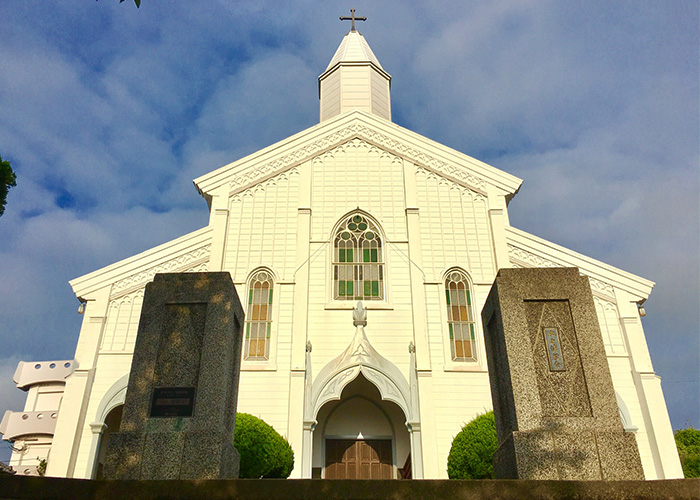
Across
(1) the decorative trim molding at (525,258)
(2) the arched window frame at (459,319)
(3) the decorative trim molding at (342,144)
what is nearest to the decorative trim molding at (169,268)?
(3) the decorative trim molding at (342,144)

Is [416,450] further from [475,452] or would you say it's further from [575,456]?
[575,456]

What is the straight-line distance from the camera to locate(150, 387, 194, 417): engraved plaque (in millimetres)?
6816

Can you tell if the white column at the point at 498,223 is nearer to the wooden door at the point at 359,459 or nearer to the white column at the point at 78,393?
the wooden door at the point at 359,459

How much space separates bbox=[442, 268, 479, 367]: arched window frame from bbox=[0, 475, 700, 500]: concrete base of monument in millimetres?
10900

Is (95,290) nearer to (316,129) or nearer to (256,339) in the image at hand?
(256,339)

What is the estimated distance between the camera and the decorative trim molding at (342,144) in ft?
62.7

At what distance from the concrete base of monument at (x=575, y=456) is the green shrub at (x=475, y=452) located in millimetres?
6451

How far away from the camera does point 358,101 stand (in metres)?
23.7

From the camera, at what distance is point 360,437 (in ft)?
55.2

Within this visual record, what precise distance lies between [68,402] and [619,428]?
46.3 ft

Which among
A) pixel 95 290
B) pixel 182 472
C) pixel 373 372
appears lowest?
pixel 182 472

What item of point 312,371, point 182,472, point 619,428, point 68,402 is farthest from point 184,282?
point 68,402

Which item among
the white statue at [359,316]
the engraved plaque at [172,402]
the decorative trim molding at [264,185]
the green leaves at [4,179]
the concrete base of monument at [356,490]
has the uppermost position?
the decorative trim molding at [264,185]

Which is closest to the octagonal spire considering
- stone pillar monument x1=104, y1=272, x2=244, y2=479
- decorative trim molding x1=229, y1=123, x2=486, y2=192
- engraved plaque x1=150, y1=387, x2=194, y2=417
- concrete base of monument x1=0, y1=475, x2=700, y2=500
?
decorative trim molding x1=229, y1=123, x2=486, y2=192
